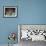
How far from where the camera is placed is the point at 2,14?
4621 millimetres

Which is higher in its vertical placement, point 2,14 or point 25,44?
point 2,14

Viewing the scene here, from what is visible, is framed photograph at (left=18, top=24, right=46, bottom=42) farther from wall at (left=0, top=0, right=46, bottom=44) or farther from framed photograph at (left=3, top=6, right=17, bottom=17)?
framed photograph at (left=3, top=6, right=17, bottom=17)

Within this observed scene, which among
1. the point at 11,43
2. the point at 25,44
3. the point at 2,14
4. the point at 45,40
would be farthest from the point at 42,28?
the point at 2,14

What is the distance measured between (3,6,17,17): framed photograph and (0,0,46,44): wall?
0.11 meters

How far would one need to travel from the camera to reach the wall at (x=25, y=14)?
182 inches

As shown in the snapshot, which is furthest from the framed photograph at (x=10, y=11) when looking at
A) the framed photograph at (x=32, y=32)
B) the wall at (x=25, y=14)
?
the framed photograph at (x=32, y=32)

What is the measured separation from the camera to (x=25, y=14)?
4656 millimetres

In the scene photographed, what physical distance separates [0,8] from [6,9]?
205 mm

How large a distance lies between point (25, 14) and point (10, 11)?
52 centimetres

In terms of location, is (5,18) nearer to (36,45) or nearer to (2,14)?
(2,14)

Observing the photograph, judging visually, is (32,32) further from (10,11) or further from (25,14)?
(10,11)

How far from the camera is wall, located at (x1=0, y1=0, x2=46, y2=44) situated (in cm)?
463

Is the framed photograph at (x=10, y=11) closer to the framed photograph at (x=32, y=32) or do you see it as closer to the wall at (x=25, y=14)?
the wall at (x=25, y=14)

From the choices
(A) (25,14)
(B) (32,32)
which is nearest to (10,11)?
(A) (25,14)
